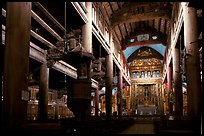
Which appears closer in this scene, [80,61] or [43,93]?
[80,61]

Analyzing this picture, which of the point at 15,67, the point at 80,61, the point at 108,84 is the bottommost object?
the point at 108,84

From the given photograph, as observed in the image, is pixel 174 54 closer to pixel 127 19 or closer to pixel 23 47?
pixel 127 19

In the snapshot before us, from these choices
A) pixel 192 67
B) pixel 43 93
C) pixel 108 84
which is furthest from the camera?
pixel 108 84

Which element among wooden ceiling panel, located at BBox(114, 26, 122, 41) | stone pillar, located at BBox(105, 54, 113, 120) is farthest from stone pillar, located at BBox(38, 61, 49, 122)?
wooden ceiling panel, located at BBox(114, 26, 122, 41)

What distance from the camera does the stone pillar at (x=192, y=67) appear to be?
Answer: 9.20m

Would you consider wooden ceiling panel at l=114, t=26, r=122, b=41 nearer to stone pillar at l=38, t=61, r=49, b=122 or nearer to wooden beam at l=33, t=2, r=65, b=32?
wooden beam at l=33, t=2, r=65, b=32

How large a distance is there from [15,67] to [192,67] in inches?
258

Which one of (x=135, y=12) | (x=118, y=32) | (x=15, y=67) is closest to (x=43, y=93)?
(x=15, y=67)

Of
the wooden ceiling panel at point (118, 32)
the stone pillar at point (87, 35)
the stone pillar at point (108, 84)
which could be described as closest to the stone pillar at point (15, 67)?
the stone pillar at point (87, 35)

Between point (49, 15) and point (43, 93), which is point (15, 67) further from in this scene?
point (49, 15)

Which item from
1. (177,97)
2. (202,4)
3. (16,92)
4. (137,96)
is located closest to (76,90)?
(16,92)

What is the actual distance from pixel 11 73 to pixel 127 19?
50.8ft

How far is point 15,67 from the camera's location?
6.18 meters

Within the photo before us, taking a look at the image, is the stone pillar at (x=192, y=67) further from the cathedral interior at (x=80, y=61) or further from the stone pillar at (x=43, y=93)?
the stone pillar at (x=43, y=93)
